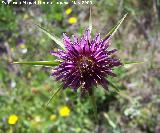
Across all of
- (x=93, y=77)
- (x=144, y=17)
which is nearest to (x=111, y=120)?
(x=144, y=17)

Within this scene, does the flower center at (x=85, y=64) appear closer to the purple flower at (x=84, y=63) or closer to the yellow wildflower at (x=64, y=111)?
the purple flower at (x=84, y=63)

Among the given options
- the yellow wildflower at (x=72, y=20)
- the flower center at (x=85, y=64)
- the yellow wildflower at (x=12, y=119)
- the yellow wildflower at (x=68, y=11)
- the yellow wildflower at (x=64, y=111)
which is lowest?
the yellow wildflower at (x=12, y=119)

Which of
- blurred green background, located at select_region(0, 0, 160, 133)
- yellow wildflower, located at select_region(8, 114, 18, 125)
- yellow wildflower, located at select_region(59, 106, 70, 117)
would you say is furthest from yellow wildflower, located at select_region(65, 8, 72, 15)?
yellow wildflower, located at select_region(8, 114, 18, 125)

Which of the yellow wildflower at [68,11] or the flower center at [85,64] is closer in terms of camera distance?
the flower center at [85,64]

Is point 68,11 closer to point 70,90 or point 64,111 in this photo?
point 70,90

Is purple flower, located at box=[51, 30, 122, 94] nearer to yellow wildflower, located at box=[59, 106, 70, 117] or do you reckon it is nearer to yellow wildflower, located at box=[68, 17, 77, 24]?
yellow wildflower, located at box=[59, 106, 70, 117]

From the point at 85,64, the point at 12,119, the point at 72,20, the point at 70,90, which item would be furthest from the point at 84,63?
the point at 72,20

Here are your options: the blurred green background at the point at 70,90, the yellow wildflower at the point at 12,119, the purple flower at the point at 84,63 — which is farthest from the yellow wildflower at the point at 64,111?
the purple flower at the point at 84,63
